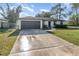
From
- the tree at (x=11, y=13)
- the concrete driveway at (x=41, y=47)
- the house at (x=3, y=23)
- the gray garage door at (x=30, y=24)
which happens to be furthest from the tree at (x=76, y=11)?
the house at (x=3, y=23)

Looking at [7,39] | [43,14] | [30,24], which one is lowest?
[7,39]

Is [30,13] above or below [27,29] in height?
above

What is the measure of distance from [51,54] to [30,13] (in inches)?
23.2

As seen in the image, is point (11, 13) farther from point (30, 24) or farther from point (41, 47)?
point (41, 47)

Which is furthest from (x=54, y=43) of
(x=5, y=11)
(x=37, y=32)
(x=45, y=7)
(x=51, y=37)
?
(x=5, y=11)

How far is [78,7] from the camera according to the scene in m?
2.72

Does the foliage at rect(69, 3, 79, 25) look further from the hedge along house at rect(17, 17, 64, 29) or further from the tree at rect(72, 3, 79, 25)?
the hedge along house at rect(17, 17, 64, 29)

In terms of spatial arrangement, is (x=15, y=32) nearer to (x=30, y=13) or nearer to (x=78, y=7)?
(x=30, y=13)

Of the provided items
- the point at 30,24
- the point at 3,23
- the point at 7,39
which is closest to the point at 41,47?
the point at 30,24

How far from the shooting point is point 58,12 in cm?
279

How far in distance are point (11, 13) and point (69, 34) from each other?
0.80 m

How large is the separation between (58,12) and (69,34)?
321 mm

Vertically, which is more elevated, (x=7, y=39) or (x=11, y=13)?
(x=11, y=13)

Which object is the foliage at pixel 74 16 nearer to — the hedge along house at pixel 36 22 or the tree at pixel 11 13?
the hedge along house at pixel 36 22
